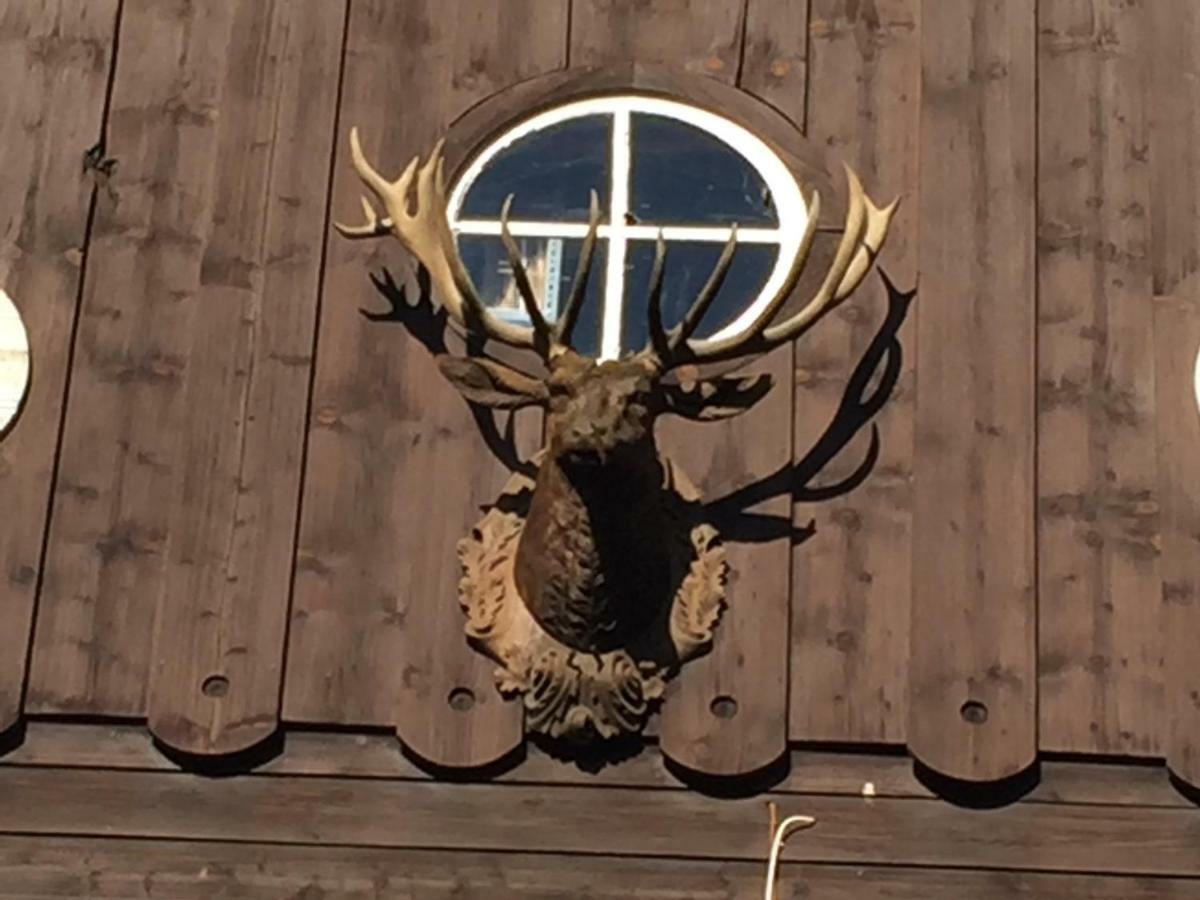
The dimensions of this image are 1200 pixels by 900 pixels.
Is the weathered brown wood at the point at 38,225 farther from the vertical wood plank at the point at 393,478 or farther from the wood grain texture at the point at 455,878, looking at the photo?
the vertical wood plank at the point at 393,478

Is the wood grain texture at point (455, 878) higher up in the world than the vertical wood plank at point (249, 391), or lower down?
lower down

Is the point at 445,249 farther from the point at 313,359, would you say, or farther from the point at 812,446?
the point at 812,446

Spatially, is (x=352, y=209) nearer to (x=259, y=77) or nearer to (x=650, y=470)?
(x=259, y=77)

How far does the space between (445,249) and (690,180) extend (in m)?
0.92

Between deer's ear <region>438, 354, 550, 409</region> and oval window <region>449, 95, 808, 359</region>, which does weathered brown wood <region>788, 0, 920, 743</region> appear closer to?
oval window <region>449, 95, 808, 359</region>

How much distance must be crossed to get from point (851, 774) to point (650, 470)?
0.96 metres

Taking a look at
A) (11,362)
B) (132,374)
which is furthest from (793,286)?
(11,362)

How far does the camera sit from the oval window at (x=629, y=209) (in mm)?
8242

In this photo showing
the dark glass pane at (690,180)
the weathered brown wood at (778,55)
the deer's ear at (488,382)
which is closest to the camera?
the deer's ear at (488,382)

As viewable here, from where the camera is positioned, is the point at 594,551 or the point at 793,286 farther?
the point at 793,286

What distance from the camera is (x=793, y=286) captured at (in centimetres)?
771

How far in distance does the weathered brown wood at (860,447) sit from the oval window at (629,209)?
248mm

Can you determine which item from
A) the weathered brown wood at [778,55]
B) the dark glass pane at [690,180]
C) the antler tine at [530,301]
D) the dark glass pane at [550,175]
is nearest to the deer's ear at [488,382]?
the antler tine at [530,301]

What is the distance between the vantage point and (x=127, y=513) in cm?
797
